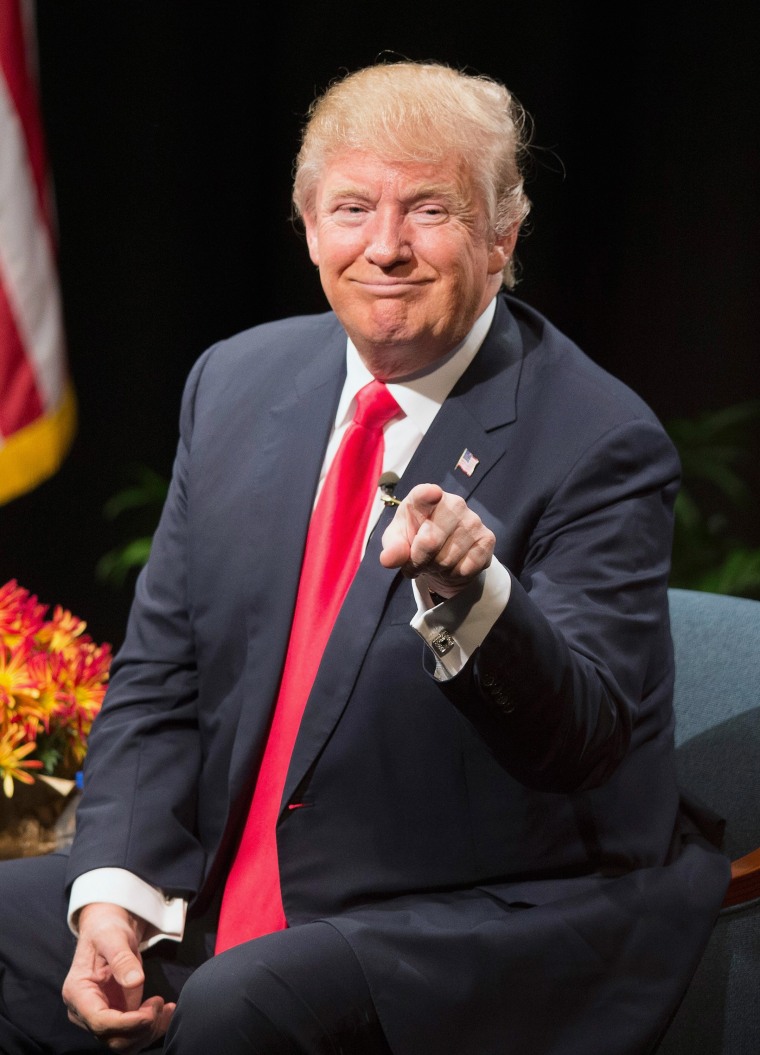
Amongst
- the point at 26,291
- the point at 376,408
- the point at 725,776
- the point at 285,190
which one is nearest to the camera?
the point at 376,408

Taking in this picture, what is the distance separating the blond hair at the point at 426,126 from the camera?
1621mm

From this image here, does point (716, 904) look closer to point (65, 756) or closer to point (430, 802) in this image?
point (430, 802)

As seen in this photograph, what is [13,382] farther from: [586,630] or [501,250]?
[586,630]

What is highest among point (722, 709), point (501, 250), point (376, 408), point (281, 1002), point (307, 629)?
point (501, 250)

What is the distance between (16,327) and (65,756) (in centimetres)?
98

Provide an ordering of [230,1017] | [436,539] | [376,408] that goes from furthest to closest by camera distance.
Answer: [376,408] → [230,1017] → [436,539]

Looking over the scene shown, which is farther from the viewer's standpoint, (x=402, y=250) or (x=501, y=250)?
(x=501, y=250)

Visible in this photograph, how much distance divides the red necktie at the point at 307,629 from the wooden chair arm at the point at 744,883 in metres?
0.58

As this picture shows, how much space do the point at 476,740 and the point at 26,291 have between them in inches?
59.9

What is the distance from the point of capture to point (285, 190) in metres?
3.05

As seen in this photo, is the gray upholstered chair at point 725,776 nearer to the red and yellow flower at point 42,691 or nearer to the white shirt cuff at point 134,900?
the white shirt cuff at point 134,900

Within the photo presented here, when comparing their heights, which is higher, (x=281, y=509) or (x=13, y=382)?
(x=281, y=509)

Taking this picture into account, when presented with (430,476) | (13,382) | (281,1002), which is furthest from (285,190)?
(281,1002)

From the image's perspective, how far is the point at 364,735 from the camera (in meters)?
1.57
